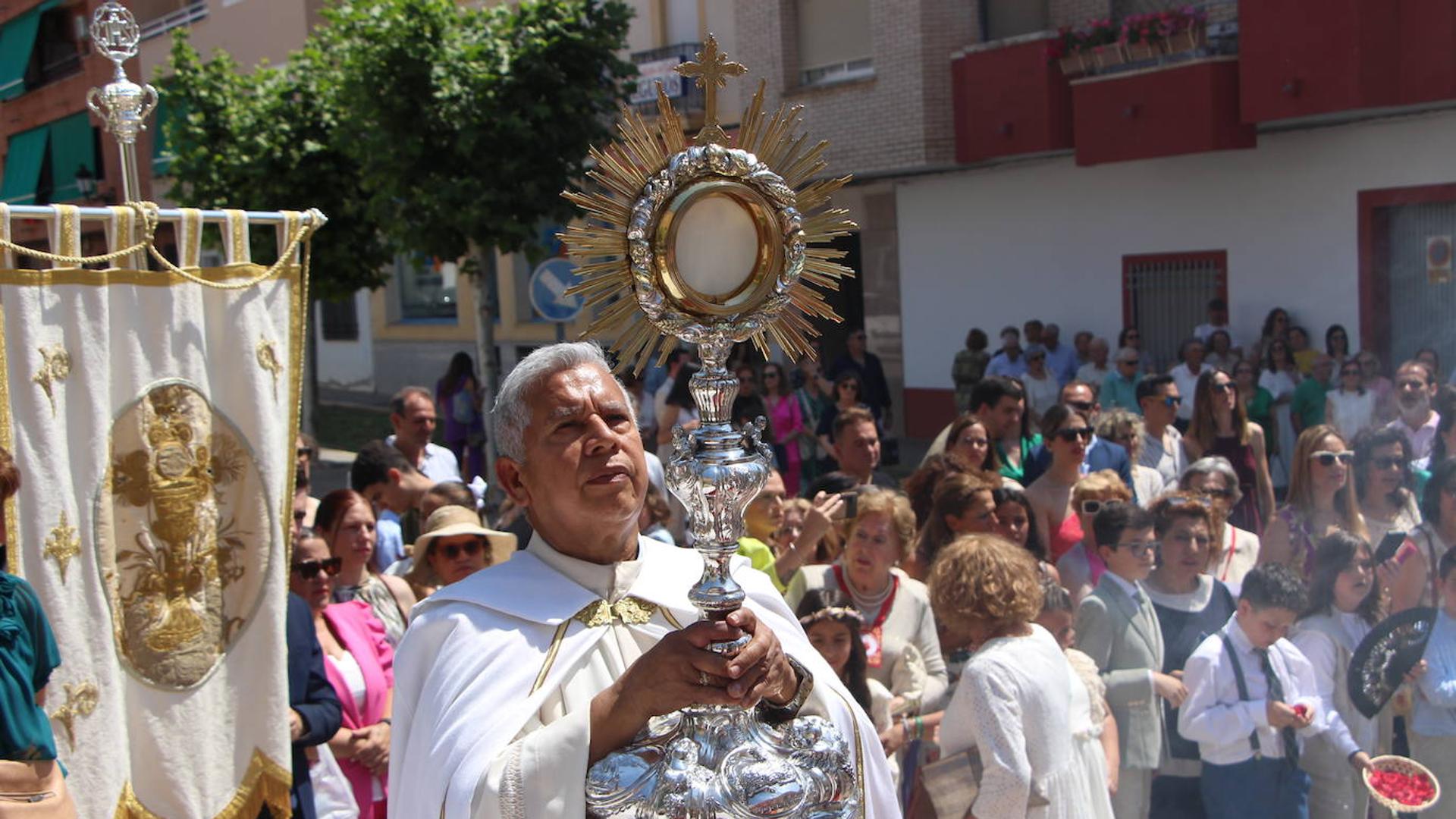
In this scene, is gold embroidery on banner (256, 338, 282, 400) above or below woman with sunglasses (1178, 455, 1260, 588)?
above

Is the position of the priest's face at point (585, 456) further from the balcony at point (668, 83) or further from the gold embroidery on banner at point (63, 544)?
the balcony at point (668, 83)

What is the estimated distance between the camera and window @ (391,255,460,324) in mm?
25438

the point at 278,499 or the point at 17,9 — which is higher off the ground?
the point at 17,9

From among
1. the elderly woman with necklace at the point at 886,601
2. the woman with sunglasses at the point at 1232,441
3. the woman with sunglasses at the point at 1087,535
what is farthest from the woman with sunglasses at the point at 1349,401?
the elderly woman with necklace at the point at 886,601

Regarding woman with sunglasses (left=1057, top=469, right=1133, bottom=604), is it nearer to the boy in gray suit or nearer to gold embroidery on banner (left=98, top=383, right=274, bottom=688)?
the boy in gray suit

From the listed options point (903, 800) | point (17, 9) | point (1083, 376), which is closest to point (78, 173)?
point (1083, 376)

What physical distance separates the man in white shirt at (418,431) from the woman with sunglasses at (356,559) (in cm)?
215

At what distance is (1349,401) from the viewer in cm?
1034

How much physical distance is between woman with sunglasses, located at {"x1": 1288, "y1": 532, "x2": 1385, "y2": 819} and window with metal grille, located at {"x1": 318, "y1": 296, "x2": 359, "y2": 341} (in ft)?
77.3

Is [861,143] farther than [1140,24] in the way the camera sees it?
Yes

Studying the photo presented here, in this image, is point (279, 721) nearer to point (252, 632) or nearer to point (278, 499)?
point (252, 632)

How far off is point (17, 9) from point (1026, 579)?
105 feet

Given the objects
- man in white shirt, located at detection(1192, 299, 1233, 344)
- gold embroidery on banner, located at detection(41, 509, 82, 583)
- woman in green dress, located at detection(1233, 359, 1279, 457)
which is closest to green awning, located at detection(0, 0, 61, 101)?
man in white shirt, located at detection(1192, 299, 1233, 344)

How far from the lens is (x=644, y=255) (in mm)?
2266
